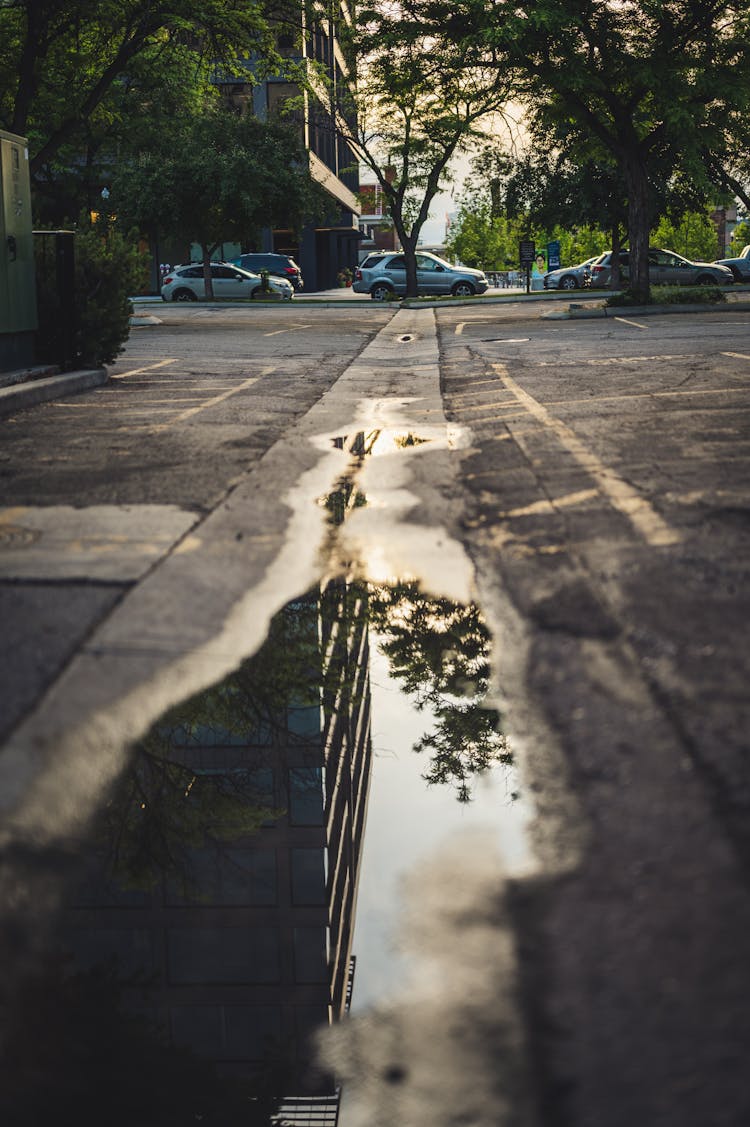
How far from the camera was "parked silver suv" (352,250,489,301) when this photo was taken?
164 feet

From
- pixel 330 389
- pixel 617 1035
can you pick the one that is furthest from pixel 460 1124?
pixel 330 389

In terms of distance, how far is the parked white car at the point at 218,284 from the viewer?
164ft

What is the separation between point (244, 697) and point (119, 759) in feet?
1.95

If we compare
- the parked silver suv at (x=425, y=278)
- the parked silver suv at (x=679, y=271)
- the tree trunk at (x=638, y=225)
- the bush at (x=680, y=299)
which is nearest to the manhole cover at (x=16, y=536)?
the bush at (x=680, y=299)

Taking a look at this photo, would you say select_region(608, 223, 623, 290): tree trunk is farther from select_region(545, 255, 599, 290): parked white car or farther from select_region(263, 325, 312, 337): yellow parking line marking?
select_region(263, 325, 312, 337): yellow parking line marking

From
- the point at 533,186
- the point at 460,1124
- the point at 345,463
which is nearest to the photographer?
the point at 460,1124

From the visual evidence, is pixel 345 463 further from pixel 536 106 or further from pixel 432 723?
pixel 536 106

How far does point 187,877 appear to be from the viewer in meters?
2.63

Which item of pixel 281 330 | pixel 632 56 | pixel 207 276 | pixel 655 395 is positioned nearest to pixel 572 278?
pixel 207 276

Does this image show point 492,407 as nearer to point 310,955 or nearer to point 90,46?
point 310,955

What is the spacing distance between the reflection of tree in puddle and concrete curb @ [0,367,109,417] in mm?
7474

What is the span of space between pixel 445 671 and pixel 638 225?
30.5 meters

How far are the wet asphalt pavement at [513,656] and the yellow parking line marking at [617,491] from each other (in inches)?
1.2

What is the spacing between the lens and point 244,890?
2.58 meters
